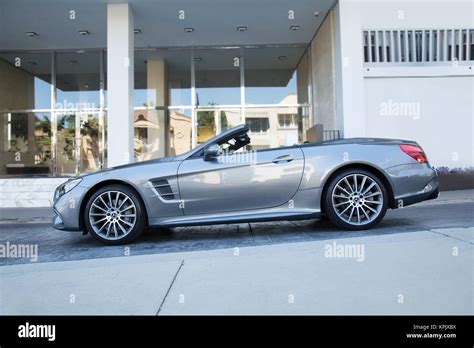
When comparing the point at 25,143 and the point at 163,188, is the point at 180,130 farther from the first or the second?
the point at 163,188

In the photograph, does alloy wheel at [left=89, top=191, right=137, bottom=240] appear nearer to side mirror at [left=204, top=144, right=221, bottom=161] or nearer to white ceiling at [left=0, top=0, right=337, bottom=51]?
side mirror at [left=204, top=144, right=221, bottom=161]

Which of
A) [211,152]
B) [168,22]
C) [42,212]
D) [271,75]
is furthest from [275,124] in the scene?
[211,152]

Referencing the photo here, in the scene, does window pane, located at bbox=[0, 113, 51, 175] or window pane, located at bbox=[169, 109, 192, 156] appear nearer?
window pane, located at bbox=[169, 109, 192, 156]

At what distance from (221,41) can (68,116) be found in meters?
6.05

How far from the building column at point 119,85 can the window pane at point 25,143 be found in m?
5.96

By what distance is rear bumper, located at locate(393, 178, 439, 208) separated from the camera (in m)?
4.91

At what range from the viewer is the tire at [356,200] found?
4.88m

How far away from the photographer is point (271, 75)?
48.5 feet

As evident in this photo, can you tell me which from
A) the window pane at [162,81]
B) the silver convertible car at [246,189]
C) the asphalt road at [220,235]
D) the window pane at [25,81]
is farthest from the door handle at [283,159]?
the window pane at [25,81]

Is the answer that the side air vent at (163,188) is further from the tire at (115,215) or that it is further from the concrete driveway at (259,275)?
the concrete driveway at (259,275)

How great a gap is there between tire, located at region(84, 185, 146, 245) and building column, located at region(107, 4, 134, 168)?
5.31 metres

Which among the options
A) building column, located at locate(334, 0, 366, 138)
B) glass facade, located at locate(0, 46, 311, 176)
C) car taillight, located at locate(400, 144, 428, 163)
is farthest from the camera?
glass facade, located at locate(0, 46, 311, 176)

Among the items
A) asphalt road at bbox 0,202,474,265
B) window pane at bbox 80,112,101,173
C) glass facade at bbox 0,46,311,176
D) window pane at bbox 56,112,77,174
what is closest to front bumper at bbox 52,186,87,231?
asphalt road at bbox 0,202,474,265
